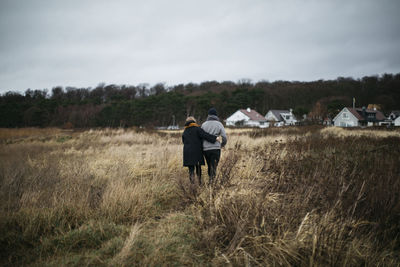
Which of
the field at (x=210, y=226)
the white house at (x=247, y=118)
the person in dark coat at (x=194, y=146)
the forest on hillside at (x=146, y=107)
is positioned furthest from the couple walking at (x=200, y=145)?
the white house at (x=247, y=118)

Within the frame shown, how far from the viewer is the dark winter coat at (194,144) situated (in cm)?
444

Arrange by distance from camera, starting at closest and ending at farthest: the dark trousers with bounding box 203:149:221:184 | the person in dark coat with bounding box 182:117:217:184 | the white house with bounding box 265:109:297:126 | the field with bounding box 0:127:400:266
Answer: the field with bounding box 0:127:400:266 < the person in dark coat with bounding box 182:117:217:184 < the dark trousers with bounding box 203:149:221:184 < the white house with bounding box 265:109:297:126

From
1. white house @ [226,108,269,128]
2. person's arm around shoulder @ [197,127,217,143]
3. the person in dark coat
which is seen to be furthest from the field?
white house @ [226,108,269,128]

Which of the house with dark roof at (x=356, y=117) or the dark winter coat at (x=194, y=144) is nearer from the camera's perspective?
the dark winter coat at (x=194, y=144)

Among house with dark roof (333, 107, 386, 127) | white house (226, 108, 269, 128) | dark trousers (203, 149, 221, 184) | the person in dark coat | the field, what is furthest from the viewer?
white house (226, 108, 269, 128)

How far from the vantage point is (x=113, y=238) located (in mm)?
2613

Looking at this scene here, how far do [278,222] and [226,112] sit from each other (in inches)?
2350

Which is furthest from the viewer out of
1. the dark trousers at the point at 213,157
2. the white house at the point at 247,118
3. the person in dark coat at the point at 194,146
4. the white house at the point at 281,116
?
the white house at the point at 281,116

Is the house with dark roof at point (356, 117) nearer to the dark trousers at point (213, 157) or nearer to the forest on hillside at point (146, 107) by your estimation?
the forest on hillside at point (146, 107)

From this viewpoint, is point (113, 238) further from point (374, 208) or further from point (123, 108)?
point (123, 108)

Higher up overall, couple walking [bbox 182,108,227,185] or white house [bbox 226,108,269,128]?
white house [bbox 226,108,269,128]

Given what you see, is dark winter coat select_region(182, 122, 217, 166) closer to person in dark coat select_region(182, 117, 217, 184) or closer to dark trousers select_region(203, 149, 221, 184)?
person in dark coat select_region(182, 117, 217, 184)

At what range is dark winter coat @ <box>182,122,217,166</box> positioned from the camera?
4436 mm

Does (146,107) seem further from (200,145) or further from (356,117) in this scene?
(200,145)
